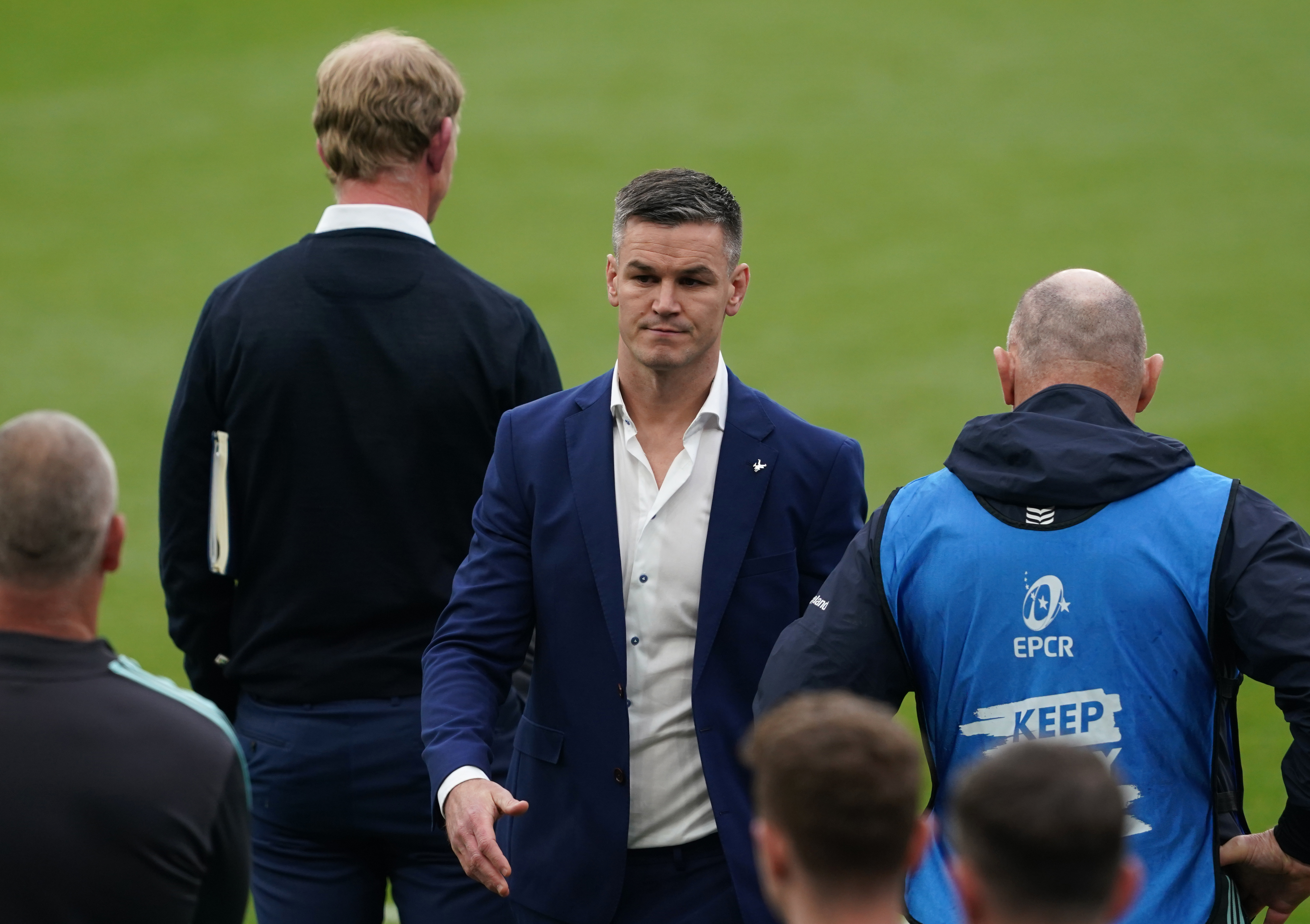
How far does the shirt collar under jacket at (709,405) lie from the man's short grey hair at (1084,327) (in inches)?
24.9

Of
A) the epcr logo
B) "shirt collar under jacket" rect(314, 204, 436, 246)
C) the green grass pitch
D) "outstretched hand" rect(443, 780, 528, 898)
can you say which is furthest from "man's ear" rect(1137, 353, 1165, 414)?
the green grass pitch

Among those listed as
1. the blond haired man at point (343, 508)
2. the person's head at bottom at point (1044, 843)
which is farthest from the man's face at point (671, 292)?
the person's head at bottom at point (1044, 843)

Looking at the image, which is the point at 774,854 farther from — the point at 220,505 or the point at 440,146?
the point at 440,146

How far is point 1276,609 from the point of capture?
271 cm

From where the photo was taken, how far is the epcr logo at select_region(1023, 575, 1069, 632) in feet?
9.32

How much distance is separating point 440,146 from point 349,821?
5.40 feet

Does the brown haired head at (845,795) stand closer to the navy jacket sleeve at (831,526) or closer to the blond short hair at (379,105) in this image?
the navy jacket sleeve at (831,526)

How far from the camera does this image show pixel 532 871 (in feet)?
10.7

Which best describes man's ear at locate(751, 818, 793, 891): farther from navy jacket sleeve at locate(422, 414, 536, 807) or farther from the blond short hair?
the blond short hair

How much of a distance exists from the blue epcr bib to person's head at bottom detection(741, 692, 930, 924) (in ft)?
2.86

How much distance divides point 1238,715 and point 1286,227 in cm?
939

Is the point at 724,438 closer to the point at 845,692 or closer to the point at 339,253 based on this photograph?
the point at 845,692

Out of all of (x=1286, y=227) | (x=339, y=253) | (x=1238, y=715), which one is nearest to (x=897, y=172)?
(x=1286, y=227)

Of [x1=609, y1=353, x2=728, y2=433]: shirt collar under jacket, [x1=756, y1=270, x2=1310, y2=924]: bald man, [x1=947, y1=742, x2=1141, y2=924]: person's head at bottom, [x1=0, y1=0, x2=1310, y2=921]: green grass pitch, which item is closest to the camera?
[x1=947, y1=742, x2=1141, y2=924]: person's head at bottom
